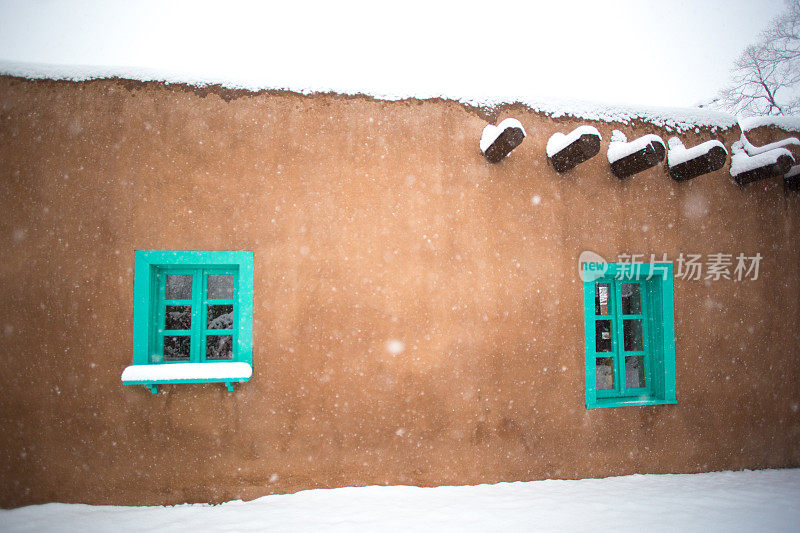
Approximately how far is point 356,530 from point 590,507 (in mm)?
1949

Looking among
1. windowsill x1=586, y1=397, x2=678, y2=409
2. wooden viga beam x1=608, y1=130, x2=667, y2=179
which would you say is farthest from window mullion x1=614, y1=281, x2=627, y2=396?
wooden viga beam x1=608, y1=130, x2=667, y2=179

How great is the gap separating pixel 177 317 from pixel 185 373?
91 cm

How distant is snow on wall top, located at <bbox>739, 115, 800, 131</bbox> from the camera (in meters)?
4.04

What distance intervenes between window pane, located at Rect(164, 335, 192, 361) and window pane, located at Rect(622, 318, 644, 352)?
436 centimetres

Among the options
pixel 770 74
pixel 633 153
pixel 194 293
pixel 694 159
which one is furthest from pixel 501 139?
pixel 770 74

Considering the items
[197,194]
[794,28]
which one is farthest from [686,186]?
[794,28]

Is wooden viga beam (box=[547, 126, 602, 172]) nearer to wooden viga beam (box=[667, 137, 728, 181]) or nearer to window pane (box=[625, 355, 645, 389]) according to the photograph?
wooden viga beam (box=[667, 137, 728, 181])

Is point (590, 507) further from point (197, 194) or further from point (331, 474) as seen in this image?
point (197, 194)

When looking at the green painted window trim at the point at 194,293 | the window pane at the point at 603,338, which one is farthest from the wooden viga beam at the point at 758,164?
the green painted window trim at the point at 194,293

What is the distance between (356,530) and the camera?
280 cm

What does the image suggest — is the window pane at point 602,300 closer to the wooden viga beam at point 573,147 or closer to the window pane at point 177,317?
the wooden viga beam at point 573,147

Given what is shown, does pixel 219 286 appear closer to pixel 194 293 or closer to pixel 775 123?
pixel 194 293

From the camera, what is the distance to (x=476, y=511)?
3.05 meters

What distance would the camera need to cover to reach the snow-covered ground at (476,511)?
288 cm
